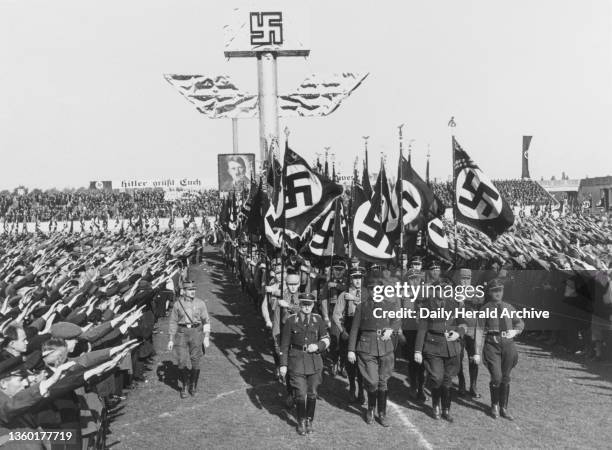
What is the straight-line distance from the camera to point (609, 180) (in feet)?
160

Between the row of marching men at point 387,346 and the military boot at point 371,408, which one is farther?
the military boot at point 371,408

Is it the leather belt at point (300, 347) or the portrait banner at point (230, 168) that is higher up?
the portrait banner at point (230, 168)

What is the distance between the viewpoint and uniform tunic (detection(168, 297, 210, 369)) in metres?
8.49

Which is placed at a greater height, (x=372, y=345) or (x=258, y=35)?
(x=258, y=35)

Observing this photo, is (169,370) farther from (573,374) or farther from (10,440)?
(573,374)

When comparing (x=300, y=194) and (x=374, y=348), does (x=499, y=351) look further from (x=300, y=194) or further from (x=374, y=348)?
(x=300, y=194)

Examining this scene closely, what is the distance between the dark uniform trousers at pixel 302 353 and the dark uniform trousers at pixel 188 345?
5.87 feet

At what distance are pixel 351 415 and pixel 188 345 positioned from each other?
2.48 meters

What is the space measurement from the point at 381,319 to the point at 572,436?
7.87 ft

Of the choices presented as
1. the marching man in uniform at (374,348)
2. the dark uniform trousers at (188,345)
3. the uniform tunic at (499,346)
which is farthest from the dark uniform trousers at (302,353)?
the uniform tunic at (499,346)

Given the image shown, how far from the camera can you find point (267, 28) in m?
30.4

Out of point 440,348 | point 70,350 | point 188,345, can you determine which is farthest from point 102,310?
point 440,348

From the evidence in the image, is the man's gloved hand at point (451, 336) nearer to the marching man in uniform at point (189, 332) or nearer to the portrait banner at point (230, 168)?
the marching man in uniform at point (189, 332)

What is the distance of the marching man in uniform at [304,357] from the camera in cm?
702
